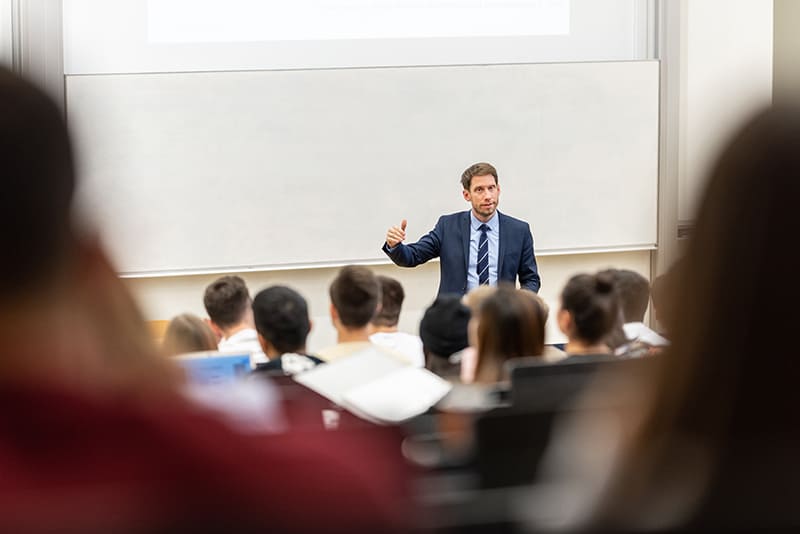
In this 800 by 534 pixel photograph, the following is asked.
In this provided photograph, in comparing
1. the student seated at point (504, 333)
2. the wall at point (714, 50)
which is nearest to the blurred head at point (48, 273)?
the student seated at point (504, 333)

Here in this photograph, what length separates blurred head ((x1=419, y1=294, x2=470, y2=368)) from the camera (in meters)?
2.75

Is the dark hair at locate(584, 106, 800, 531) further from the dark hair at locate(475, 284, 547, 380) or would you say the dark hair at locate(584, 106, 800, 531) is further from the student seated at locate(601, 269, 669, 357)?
the student seated at locate(601, 269, 669, 357)

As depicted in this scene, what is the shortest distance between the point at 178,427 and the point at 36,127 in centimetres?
26

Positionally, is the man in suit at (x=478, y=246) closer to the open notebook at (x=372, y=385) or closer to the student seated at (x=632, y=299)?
the student seated at (x=632, y=299)

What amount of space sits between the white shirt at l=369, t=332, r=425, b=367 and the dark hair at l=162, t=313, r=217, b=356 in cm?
59

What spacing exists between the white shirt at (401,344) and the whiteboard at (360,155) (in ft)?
9.38

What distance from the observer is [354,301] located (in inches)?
127

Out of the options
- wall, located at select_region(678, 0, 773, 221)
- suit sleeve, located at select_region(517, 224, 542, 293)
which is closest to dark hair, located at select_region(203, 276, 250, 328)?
suit sleeve, located at select_region(517, 224, 542, 293)

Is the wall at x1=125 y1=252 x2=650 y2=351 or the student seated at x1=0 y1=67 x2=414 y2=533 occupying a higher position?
the student seated at x1=0 y1=67 x2=414 y2=533

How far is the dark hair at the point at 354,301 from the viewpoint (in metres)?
3.23

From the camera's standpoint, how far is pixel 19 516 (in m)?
0.75

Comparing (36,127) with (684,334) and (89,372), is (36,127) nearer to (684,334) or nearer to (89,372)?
(89,372)

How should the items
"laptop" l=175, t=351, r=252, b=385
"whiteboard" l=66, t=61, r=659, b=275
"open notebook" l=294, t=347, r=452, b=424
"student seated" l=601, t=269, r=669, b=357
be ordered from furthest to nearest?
"whiteboard" l=66, t=61, r=659, b=275 < "student seated" l=601, t=269, r=669, b=357 < "laptop" l=175, t=351, r=252, b=385 < "open notebook" l=294, t=347, r=452, b=424

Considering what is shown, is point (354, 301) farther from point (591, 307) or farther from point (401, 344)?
point (591, 307)
